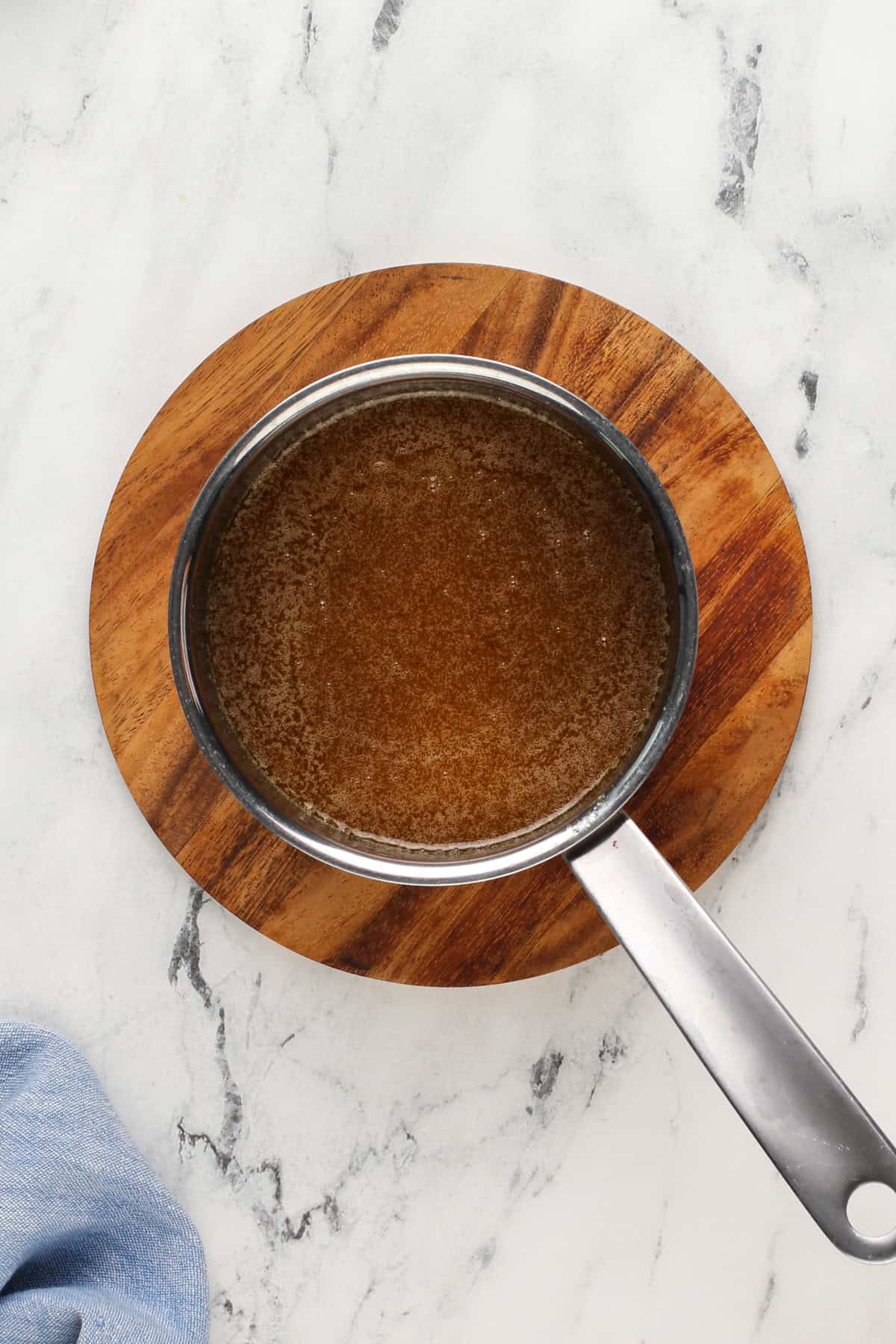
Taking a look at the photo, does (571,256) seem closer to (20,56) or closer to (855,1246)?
(20,56)

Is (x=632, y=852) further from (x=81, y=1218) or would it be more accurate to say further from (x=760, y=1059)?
(x=81, y=1218)

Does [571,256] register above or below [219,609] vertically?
above

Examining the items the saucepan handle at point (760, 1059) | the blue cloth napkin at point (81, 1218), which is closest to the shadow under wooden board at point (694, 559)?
the saucepan handle at point (760, 1059)

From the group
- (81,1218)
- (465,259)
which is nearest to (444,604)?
(465,259)

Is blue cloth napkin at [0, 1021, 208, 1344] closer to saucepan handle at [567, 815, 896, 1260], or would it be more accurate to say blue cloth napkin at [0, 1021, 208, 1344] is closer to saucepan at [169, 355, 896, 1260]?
saucepan at [169, 355, 896, 1260]

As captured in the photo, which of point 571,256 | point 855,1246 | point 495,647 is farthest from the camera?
point 571,256

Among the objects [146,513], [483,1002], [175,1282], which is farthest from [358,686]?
[175,1282]
